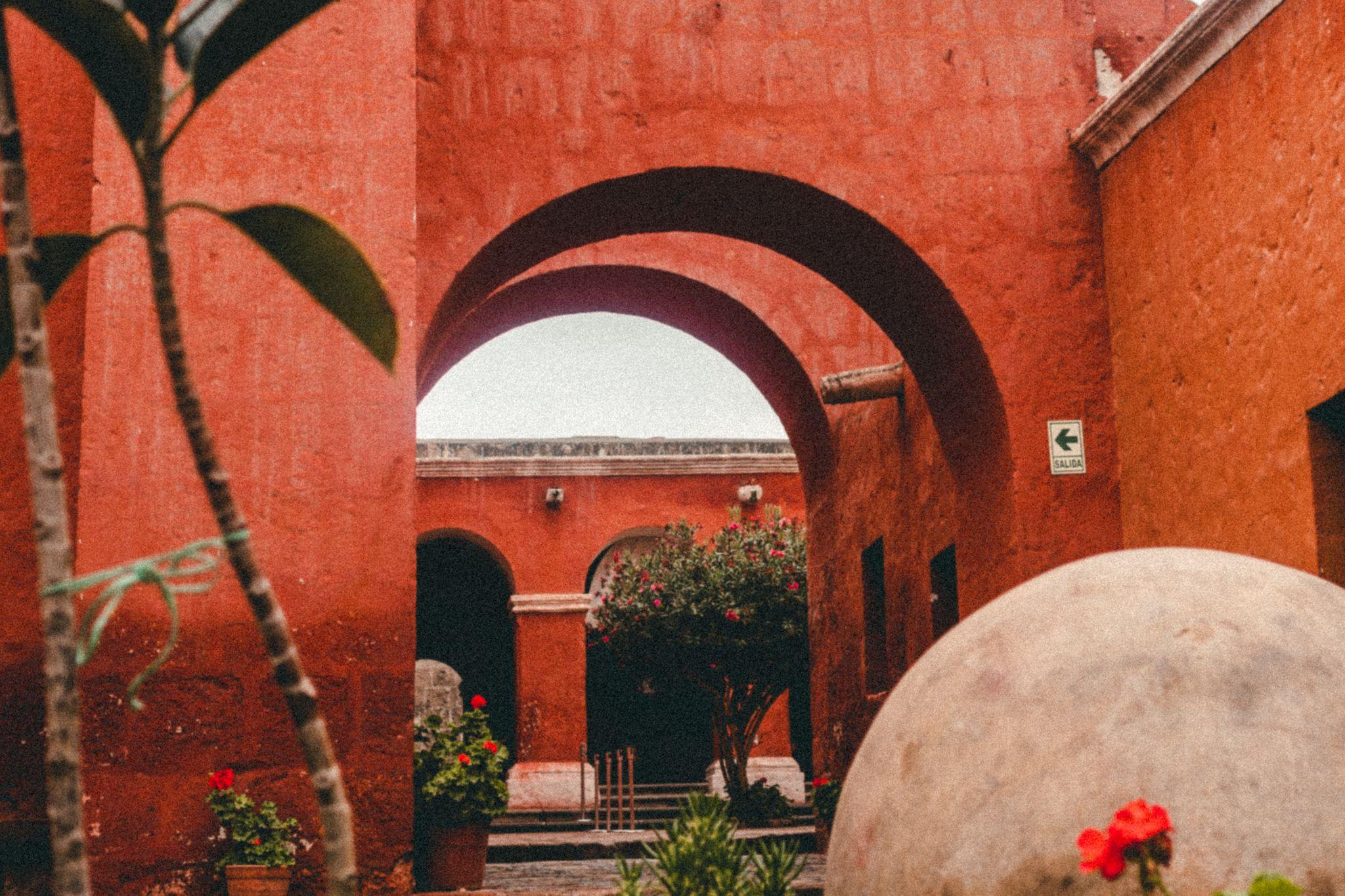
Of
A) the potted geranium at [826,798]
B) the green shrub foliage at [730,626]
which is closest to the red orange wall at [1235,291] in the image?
the potted geranium at [826,798]

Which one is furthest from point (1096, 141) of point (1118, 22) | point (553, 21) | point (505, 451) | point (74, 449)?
point (505, 451)

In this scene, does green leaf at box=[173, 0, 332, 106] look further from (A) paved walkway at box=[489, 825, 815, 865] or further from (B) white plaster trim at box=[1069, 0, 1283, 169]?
(A) paved walkway at box=[489, 825, 815, 865]

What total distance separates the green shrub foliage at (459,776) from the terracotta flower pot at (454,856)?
0.05 m

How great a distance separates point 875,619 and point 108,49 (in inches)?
350

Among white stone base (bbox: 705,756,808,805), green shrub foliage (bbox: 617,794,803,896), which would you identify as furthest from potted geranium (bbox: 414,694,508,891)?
white stone base (bbox: 705,756,808,805)

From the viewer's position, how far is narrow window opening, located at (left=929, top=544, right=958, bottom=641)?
8.80 metres

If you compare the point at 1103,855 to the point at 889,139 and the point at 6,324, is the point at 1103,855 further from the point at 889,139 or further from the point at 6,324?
the point at 889,139

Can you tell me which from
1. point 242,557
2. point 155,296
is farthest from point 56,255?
point 242,557

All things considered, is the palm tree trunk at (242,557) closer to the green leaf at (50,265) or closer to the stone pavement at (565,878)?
the green leaf at (50,265)

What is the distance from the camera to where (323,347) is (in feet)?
19.6

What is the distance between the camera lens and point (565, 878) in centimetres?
961

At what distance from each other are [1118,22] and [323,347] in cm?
430

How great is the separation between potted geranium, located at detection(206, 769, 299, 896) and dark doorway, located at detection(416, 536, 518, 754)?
1533 centimetres

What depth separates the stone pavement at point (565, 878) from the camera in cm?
684
